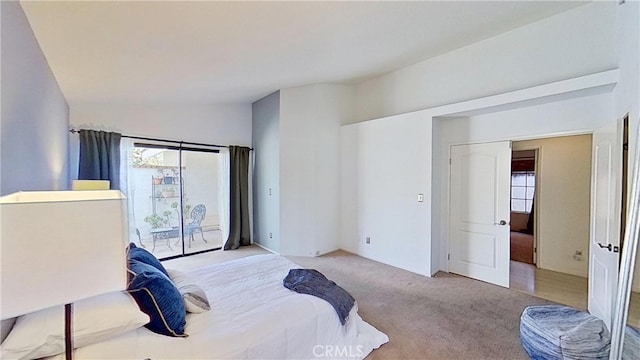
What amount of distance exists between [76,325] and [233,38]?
7.73ft

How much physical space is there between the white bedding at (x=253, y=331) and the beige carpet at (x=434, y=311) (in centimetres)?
29

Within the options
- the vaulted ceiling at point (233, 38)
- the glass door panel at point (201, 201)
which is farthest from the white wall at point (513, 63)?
the glass door panel at point (201, 201)

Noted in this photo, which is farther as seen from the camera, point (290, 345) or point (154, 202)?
point (154, 202)

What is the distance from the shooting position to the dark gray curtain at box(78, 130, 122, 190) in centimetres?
400

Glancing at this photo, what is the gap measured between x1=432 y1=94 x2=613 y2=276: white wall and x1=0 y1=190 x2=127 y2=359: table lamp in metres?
3.83

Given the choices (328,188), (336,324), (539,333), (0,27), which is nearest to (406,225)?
(328,188)

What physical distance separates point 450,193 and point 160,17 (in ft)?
13.1

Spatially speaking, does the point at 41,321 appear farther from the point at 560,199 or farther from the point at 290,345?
the point at 560,199

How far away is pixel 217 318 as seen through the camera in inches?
71.1

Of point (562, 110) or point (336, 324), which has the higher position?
point (562, 110)

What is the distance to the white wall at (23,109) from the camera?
134cm

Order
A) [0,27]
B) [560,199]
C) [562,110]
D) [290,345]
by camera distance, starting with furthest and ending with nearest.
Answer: [560,199], [562,110], [290,345], [0,27]

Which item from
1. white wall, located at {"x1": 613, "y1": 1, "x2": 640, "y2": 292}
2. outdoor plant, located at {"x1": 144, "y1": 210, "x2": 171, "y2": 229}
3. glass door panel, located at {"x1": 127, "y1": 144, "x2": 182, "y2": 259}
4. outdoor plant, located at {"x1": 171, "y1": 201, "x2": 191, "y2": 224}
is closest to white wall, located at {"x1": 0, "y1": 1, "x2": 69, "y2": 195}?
glass door panel, located at {"x1": 127, "y1": 144, "x2": 182, "y2": 259}

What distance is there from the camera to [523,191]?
7.23m
